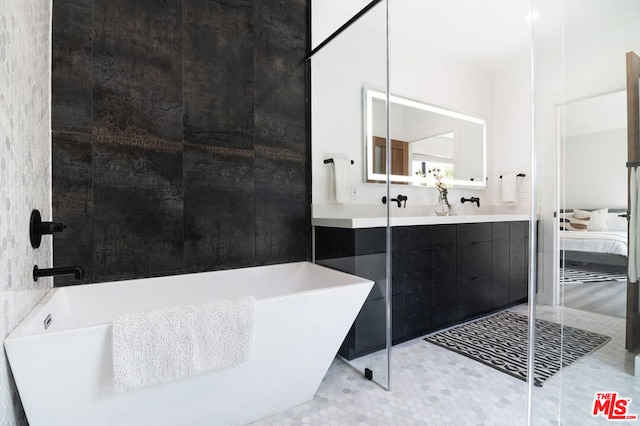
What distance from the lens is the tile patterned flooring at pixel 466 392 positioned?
50.9 inches

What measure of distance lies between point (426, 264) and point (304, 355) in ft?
4.51

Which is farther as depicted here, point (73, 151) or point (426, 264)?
point (426, 264)

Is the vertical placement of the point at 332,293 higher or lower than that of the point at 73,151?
lower

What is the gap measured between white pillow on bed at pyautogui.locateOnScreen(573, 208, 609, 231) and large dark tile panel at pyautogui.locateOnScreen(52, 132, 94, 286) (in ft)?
8.15

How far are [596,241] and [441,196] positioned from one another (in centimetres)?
223

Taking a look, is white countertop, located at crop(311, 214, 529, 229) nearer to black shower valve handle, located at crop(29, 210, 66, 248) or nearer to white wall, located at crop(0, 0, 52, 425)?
black shower valve handle, located at crop(29, 210, 66, 248)

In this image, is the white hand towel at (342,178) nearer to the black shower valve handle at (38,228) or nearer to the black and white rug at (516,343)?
the black and white rug at (516,343)

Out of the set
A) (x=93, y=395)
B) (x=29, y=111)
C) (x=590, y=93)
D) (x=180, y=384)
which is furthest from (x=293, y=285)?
(x=590, y=93)

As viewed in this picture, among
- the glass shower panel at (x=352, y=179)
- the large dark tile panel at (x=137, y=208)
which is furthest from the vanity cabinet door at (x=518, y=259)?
the large dark tile panel at (x=137, y=208)

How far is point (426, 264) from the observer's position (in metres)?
2.59

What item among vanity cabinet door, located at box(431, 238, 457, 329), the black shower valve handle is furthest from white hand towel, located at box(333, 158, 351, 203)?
the black shower valve handle

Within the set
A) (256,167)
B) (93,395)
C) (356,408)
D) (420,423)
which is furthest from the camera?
(256,167)

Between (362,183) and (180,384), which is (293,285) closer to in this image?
(362,183)

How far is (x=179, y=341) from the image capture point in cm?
128
